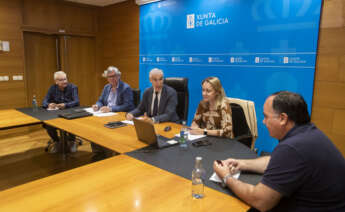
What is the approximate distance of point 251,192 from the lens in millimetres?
1214

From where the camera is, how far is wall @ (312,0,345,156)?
306 cm

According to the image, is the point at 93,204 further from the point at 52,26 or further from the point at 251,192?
the point at 52,26

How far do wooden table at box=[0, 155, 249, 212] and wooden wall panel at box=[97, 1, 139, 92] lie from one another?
438 cm

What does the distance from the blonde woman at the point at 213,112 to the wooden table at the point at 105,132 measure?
0.27 metres

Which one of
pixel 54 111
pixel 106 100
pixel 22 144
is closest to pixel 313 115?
pixel 106 100

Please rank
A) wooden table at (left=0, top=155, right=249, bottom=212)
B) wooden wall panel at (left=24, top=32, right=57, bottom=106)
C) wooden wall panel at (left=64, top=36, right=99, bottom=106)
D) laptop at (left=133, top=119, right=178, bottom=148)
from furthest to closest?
wooden wall panel at (left=64, top=36, right=99, bottom=106) < wooden wall panel at (left=24, top=32, right=57, bottom=106) < laptop at (left=133, top=119, right=178, bottom=148) < wooden table at (left=0, top=155, right=249, bottom=212)

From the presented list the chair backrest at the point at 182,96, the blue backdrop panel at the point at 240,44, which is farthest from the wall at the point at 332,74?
the chair backrest at the point at 182,96

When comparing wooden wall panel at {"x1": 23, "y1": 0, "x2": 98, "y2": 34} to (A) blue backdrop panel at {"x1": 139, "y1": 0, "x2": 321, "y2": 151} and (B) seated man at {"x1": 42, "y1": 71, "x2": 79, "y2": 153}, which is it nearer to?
(A) blue backdrop panel at {"x1": 139, "y1": 0, "x2": 321, "y2": 151}

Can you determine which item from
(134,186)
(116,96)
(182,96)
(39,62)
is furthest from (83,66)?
(134,186)

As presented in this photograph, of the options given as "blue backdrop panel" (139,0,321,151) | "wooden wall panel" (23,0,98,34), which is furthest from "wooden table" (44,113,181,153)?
"wooden wall panel" (23,0,98,34)

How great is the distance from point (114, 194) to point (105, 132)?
1.23 metres

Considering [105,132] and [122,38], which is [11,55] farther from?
[105,132]

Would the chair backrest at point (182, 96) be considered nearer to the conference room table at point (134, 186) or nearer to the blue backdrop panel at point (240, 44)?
the blue backdrop panel at point (240, 44)

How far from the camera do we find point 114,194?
1.34m
